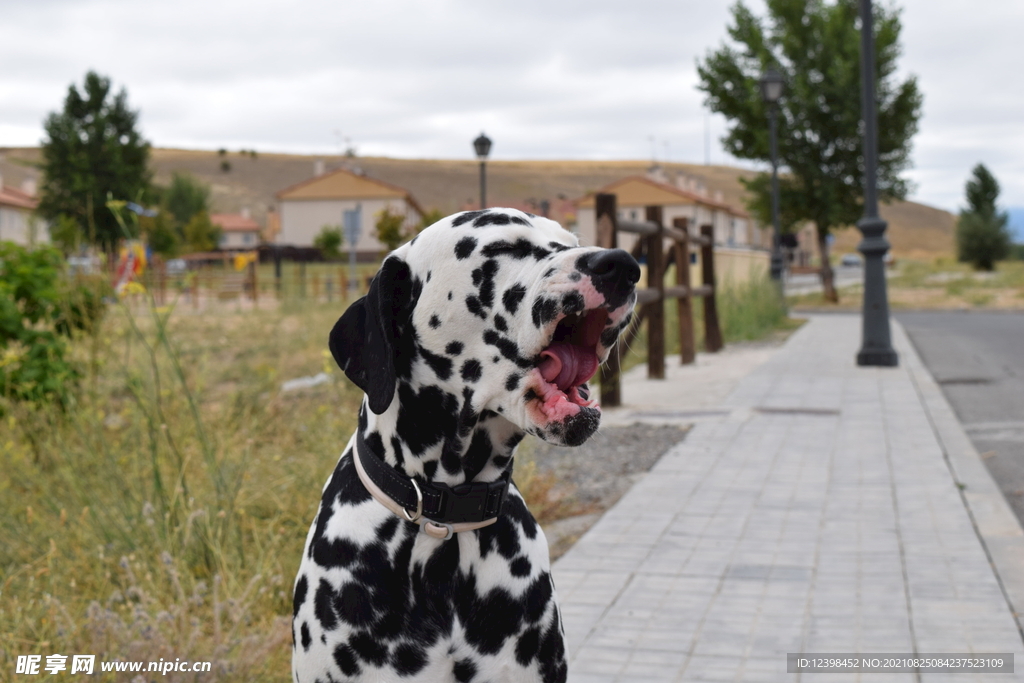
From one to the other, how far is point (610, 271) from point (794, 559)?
320cm

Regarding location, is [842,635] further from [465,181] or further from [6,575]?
[465,181]

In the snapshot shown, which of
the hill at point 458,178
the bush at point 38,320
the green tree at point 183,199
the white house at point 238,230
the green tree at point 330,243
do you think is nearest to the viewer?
the bush at point 38,320

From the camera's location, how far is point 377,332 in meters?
2.16

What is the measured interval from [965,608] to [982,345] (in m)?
13.0

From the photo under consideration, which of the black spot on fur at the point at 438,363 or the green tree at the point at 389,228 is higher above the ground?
the green tree at the point at 389,228

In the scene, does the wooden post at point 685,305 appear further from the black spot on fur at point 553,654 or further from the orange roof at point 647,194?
the orange roof at point 647,194

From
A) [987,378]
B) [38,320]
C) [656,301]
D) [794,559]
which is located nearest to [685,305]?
[656,301]

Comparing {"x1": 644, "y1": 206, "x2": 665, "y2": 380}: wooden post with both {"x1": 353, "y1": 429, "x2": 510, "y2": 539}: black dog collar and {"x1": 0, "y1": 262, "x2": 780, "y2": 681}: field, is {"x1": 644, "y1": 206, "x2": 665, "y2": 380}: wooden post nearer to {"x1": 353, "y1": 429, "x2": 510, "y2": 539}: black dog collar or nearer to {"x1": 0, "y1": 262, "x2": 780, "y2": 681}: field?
{"x1": 0, "y1": 262, "x2": 780, "y2": 681}: field

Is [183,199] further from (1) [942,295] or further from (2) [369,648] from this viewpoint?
(2) [369,648]

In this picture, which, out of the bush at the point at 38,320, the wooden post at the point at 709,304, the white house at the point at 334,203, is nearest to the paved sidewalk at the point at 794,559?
the bush at the point at 38,320

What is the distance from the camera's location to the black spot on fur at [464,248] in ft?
7.05

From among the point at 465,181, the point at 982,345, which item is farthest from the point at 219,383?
the point at 465,181

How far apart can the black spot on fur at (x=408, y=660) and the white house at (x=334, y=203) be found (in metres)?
81.7

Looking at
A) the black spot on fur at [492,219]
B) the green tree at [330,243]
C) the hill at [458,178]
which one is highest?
the hill at [458,178]
